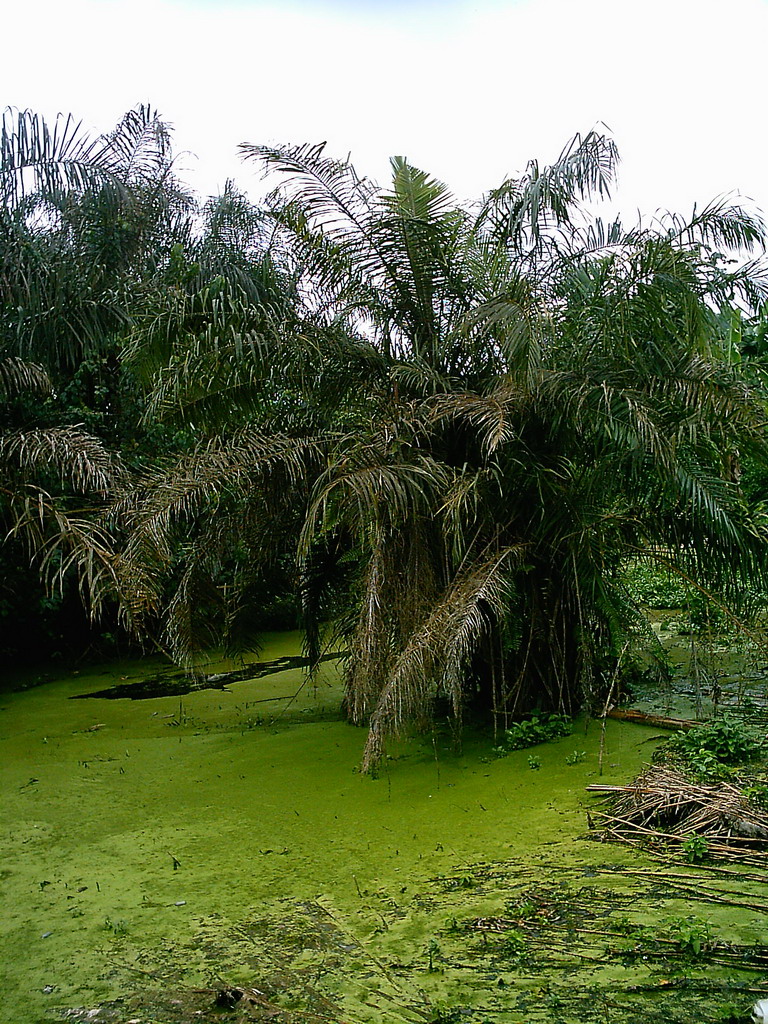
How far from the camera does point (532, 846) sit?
4.03 metres

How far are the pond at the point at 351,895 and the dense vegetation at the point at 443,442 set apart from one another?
529 millimetres

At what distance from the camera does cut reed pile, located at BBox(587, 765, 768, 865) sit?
12.2 ft

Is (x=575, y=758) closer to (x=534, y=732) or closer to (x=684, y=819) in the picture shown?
(x=534, y=732)

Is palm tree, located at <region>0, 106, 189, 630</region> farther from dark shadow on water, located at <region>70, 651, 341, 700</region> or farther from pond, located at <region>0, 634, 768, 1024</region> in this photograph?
pond, located at <region>0, 634, 768, 1024</region>

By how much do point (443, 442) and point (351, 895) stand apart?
2.83 m

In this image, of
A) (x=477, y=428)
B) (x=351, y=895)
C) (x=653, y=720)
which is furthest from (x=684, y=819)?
(x=477, y=428)

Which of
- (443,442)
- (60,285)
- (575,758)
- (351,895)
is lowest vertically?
(351,895)

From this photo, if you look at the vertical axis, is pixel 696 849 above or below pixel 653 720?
below

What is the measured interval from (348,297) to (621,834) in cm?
352

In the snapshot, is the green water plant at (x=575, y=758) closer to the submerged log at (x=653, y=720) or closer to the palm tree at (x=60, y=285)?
the submerged log at (x=653, y=720)

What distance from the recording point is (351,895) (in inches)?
146

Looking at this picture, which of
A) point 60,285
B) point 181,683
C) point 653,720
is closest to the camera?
point 653,720

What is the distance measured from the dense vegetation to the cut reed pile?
97cm

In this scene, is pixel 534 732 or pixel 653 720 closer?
pixel 534 732
